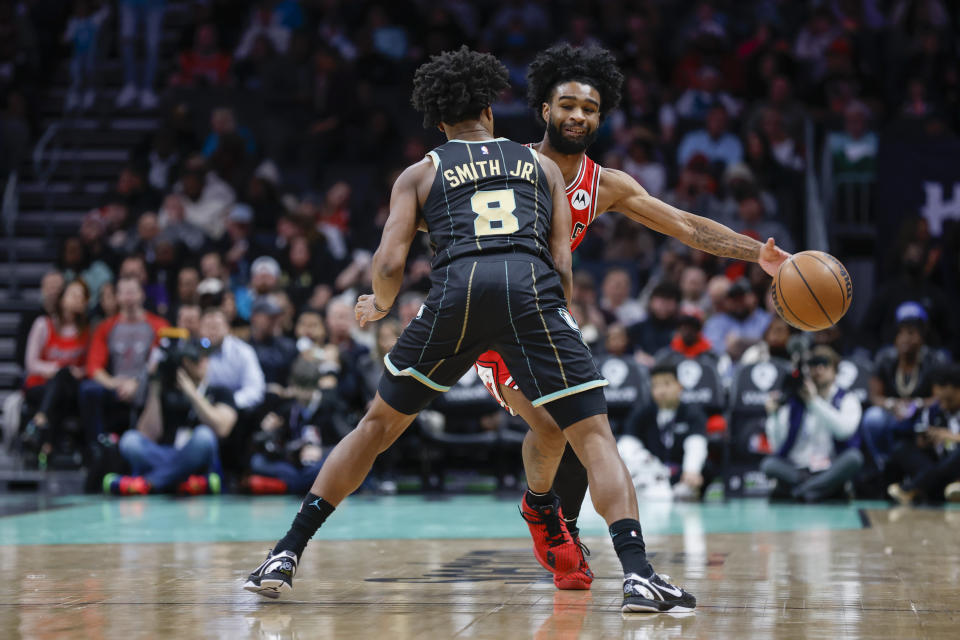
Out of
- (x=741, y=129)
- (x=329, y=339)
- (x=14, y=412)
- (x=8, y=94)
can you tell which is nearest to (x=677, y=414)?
(x=329, y=339)

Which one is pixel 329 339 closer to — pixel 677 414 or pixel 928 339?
pixel 677 414

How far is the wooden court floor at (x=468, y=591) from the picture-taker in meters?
3.96

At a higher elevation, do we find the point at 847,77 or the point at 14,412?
the point at 847,77

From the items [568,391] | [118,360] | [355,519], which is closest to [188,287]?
[118,360]

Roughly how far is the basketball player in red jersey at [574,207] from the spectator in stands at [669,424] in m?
5.06

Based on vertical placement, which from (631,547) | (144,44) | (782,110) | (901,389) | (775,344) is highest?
(144,44)

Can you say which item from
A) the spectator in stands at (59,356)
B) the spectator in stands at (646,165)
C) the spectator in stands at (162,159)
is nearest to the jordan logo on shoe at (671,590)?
the spectator in stands at (59,356)

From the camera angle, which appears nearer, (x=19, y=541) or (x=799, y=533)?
(x=19, y=541)

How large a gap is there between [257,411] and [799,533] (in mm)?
5172

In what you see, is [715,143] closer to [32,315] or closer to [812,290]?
[32,315]

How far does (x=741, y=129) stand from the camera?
14.1 m

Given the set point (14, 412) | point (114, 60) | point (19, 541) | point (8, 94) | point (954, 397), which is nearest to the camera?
point (19, 541)

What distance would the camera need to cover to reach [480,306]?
173 inches

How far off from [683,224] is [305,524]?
6.61 ft
